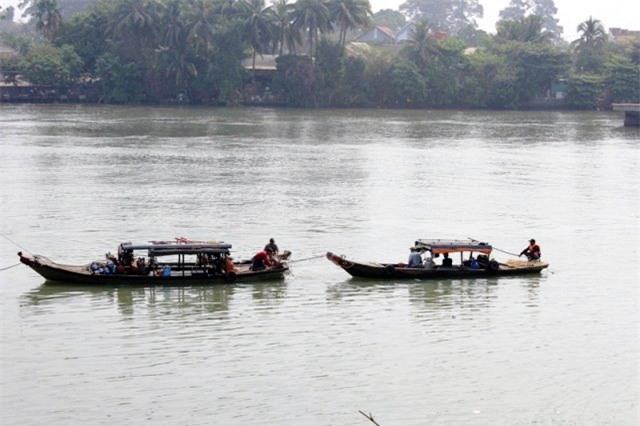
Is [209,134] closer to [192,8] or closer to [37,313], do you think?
[192,8]

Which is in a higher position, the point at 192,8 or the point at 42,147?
the point at 192,8

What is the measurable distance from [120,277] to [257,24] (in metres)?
61.1

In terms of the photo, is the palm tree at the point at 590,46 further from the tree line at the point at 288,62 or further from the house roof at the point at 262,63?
the house roof at the point at 262,63

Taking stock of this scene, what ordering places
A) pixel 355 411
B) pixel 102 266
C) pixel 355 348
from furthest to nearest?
pixel 102 266, pixel 355 348, pixel 355 411

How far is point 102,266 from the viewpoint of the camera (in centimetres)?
2292

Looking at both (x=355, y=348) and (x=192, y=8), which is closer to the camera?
(x=355, y=348)

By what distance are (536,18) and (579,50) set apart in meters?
4.27

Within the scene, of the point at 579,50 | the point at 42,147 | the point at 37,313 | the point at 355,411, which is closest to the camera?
the point at 355,411

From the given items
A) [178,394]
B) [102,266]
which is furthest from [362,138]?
[178,394]

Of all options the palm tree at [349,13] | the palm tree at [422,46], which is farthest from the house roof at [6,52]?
the palm tree at [422,46]

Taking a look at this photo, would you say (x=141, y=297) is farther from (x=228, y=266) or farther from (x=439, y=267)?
(x=439, y=267)

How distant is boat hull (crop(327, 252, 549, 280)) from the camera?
23797 millimetres

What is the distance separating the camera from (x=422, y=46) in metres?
86.1

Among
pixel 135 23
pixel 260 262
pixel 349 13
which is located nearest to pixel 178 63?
pixel 135 23
